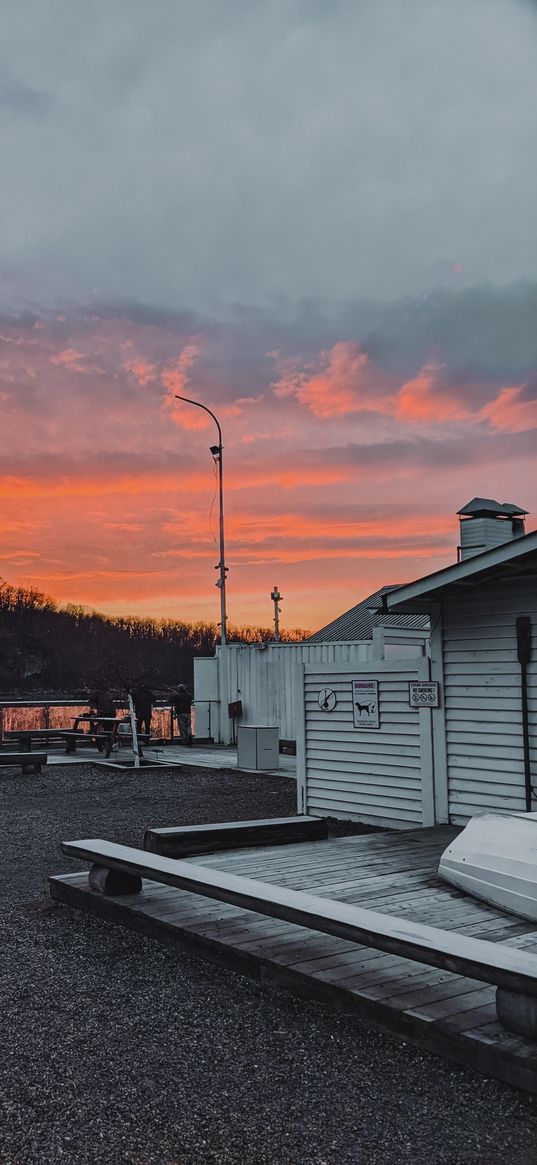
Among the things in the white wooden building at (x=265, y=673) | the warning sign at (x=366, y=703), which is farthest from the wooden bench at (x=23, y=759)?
the warning sign at (x=366, y=703)

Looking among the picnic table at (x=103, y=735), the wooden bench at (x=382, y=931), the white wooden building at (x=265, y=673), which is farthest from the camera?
the picnic table at (x=103, y=735)

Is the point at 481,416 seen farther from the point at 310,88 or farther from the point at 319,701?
the point at 319,701

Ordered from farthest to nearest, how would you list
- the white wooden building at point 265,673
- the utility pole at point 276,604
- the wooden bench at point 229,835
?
the utility pole at point 276,604 < the white wooden building at point 265,673 < the wooden bench at point 229,835

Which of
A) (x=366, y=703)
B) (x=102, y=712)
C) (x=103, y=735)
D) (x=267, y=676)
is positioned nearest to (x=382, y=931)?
(x=366, y=703)

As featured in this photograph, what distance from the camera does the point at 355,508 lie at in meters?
22.6

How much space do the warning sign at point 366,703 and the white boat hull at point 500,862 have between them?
348cm

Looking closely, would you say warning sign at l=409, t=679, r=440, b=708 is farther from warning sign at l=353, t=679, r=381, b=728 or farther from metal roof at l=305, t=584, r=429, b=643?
metal roof at l=305, t=584, r=429, b=643

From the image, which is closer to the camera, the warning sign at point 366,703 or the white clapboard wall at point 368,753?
the white clapboard wall at point 368,753

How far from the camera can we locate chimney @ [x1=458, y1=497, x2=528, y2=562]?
13.1 m

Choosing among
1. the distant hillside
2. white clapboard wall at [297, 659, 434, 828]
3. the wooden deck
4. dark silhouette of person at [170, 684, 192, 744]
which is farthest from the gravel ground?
the distant hillside

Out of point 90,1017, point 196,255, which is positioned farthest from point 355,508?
point 90,1017

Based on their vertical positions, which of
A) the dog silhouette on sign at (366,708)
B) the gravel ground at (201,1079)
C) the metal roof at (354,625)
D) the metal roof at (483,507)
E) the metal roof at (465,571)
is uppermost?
the metal roof at (483,507)

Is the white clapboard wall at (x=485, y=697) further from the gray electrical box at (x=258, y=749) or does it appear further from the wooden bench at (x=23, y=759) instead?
the wooden bench at (x=23, y=759)

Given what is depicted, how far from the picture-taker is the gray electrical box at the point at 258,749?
17.2m
